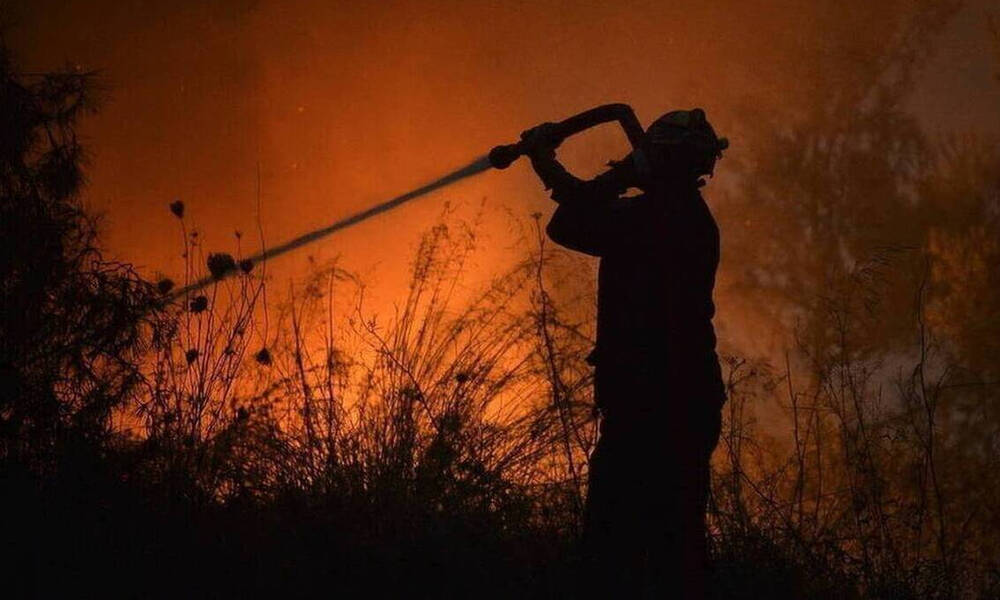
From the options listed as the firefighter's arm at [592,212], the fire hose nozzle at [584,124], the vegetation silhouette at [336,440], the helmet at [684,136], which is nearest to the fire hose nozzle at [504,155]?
the fire hose nozzle at [584,124]

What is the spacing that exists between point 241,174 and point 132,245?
85 centimetres

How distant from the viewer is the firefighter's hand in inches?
145

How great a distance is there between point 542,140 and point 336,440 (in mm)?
1812

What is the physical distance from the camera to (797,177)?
8.48 m

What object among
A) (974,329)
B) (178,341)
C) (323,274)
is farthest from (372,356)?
(974,329)

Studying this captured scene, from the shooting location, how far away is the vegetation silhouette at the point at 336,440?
3.91m

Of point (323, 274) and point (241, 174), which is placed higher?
point (241, 174)

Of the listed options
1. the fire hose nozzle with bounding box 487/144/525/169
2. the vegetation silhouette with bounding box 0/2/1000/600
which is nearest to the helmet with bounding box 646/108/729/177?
the fire hose nozzle with bounding box 487/144/525/169

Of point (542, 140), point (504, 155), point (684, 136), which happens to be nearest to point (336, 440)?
point (504, 155)

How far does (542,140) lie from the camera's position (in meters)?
3.70

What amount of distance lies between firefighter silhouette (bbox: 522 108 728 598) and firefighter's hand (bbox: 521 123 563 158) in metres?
0.25

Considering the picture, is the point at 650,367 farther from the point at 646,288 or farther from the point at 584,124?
the point at 584,124

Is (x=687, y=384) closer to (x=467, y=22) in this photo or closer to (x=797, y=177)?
(x=467, y=22)

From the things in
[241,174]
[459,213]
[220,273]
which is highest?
[241,174]
